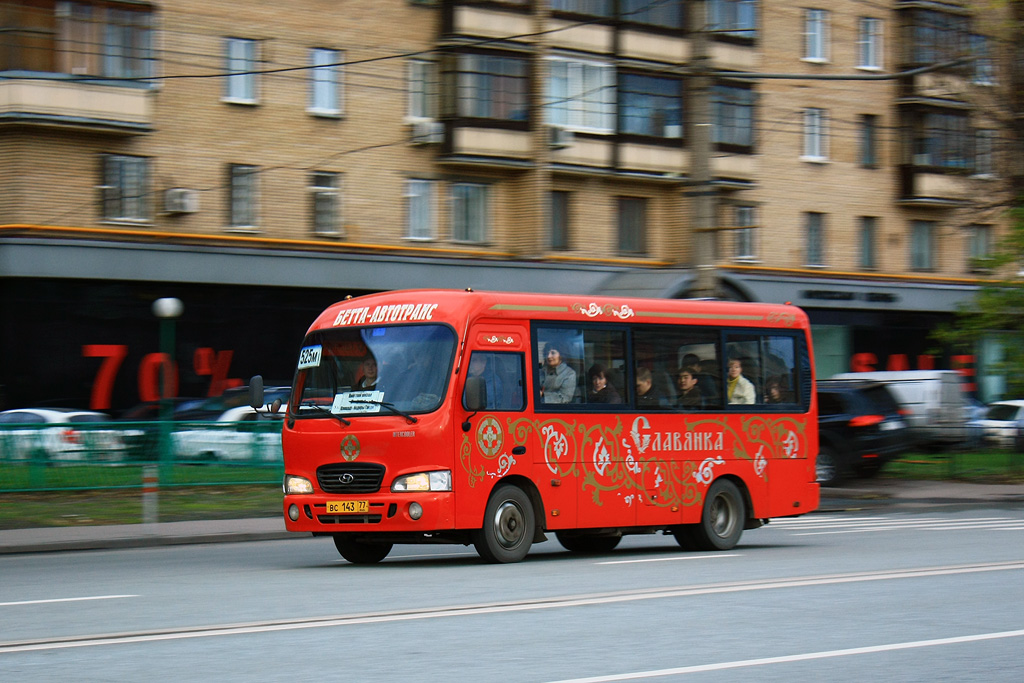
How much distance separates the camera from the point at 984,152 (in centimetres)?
2959

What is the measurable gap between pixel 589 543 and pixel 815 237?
30.4 meters

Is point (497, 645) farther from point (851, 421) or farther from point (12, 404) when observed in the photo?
point (12, 404)

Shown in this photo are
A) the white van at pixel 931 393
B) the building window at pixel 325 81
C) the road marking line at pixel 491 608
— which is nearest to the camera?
the road marking line at pixel 491 608

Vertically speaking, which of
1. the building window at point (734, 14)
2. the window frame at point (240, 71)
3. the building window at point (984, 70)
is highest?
the building window at point (734, 14)

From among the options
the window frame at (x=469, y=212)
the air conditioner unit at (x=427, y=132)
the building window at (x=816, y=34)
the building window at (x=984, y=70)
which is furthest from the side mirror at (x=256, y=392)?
the building window at (x=816, y=34)

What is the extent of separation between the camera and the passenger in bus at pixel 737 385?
15906mm

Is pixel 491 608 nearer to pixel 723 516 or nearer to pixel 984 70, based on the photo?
pixel 723 516

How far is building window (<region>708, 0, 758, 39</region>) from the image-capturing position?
134 ft

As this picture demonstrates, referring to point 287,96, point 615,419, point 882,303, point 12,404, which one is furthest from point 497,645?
point 882,303

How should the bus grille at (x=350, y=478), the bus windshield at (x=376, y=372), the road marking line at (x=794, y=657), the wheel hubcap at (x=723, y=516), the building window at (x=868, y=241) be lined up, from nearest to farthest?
the road marking line at (x=794, y=657) → the bus grille at (x=350, y=478) → the bus windshield at (x=376, y=372) → the wheel hubcap at (x=723, y=516) → the building window at (x=868, y=241)

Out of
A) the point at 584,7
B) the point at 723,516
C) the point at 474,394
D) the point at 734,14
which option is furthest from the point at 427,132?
the point at 474,394

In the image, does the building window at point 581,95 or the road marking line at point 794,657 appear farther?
the building window at point 581,95

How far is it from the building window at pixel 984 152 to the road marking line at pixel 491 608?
57.9ft

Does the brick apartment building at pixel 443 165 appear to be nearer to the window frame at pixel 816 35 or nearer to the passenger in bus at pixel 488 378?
the window frame at pixel 816 35
